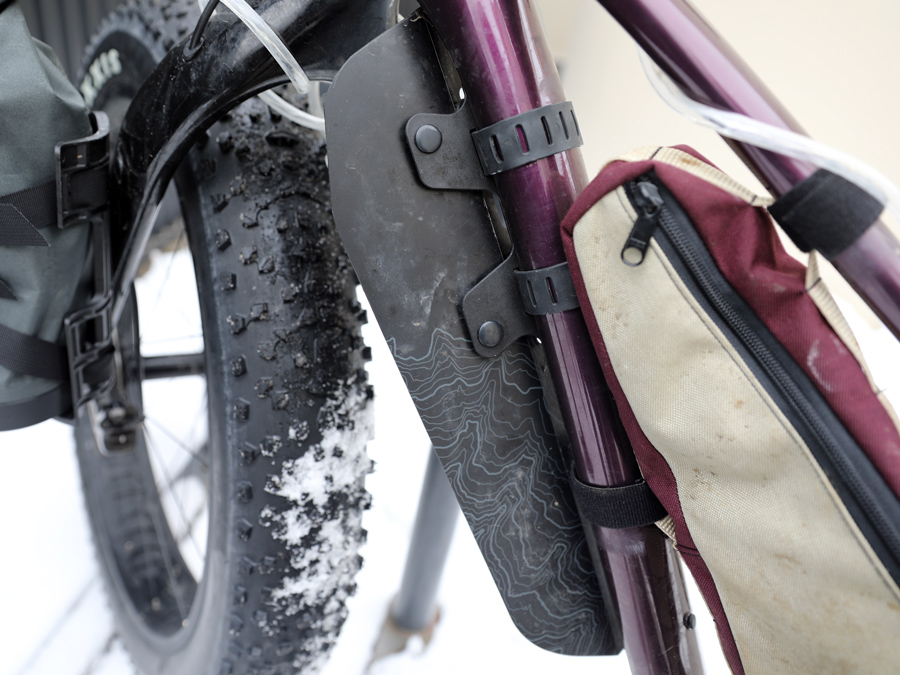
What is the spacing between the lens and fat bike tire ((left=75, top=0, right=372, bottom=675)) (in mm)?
452

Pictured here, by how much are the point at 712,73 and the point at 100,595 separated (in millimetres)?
957

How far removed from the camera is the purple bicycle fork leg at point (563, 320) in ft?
1.01

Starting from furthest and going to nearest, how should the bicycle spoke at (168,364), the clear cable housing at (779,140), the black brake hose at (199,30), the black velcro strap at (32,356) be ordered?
the bicycle spoke at (168,364)
the black velcro strap at (32,356)
the black brake hose at (199,30)
the clear cable housing at (779,140)

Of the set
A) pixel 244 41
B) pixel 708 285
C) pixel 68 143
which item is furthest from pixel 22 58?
pixel 708 285

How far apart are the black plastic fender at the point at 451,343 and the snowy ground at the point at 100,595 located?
0.49 m

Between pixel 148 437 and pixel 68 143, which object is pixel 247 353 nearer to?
pixel 68 143

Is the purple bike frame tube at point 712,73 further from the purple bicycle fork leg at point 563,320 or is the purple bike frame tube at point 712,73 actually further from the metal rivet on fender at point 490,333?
the metal rivet on fender at point 490,333

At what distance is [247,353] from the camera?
452 millimetres

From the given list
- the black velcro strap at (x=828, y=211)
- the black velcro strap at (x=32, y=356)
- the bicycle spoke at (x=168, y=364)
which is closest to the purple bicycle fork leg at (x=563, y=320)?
the black velcro strap at (x=828, y=211)

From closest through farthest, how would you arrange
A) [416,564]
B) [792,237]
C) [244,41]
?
[792,237] < [244,41] < [416,564]

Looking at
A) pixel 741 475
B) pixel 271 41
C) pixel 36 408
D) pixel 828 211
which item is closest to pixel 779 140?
pixel 828 211

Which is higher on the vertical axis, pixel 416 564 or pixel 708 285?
pixel 708 285

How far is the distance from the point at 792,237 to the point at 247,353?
36 centimetres

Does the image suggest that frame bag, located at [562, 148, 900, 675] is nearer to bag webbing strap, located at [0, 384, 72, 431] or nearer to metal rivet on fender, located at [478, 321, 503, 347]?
metal rivet on fender, located at [478, 321, 503, 347]
